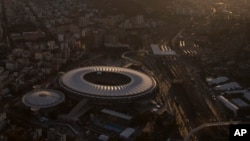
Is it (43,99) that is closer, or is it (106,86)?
(43,99)

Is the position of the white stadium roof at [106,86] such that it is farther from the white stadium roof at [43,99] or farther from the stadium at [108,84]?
the white stadium roof at [43,99]

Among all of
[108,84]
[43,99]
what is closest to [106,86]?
[108,84]

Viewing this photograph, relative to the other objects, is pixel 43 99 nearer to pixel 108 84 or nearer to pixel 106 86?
pixel 106 86

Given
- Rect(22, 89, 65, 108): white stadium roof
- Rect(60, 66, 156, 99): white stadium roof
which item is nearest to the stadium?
Rect(60, 66, 156, 99): white stadium roof

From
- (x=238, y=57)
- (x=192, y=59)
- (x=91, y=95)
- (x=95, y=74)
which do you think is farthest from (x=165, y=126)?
(x=238, y=57)

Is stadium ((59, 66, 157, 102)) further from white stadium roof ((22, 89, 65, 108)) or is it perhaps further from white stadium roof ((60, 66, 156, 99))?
white stadium roof ((22, 89, 65, 108))

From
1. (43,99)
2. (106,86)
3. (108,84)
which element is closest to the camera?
(43,99)

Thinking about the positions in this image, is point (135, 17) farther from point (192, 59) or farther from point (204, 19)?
point (192, 59)

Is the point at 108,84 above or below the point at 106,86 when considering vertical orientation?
below
